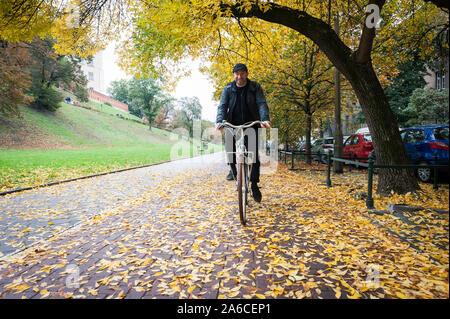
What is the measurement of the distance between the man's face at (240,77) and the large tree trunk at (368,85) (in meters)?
1.58

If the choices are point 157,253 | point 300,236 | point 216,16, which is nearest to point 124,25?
point 216,16

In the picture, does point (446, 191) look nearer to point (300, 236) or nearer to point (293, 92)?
point (300, 236)

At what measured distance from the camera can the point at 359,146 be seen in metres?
12.3

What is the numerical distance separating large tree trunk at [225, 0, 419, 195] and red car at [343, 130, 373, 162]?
6636 millimetres

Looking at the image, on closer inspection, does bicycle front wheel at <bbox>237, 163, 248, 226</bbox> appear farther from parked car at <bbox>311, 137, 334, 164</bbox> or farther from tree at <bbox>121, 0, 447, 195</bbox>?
parked car at <bbox>311, 137, 334, 164</bbox>

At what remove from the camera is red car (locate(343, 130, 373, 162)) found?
11728mm

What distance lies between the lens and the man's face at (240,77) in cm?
446

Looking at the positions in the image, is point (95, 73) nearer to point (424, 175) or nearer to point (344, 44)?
point (344, 44)

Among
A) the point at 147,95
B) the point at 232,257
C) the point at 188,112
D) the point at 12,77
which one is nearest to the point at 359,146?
the point at 232,257

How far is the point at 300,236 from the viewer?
362cm

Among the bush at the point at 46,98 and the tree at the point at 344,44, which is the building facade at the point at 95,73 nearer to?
the bush at the point at 46,98

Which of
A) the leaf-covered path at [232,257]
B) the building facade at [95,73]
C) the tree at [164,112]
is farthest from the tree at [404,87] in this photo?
the building facade at [95,73]

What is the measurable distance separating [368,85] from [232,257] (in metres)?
4.59

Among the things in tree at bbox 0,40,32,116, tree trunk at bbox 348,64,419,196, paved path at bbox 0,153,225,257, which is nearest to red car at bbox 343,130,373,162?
tree trunk at bbox 348,64,419,196
